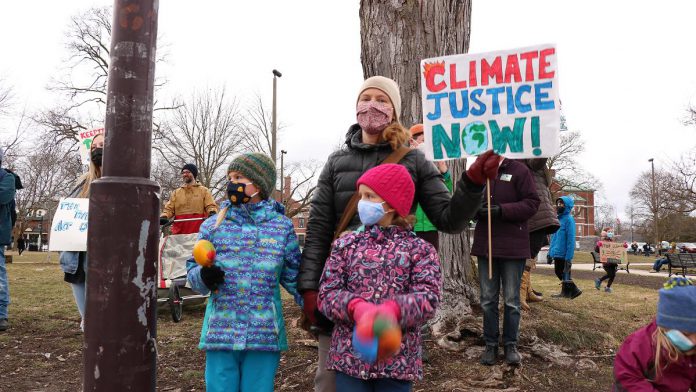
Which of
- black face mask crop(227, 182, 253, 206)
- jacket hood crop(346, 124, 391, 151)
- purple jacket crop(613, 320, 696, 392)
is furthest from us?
black face mask crop(227, 182, 253, 206)

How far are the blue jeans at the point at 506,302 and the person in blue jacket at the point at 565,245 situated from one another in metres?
4.58

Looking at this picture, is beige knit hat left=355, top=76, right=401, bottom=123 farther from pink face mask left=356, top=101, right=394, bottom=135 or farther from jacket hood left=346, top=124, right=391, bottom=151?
jacket hood left=346, top=124, right=391, bottom=151

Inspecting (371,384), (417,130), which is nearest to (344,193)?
(371,384)

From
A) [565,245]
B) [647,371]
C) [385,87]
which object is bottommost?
[647,371]

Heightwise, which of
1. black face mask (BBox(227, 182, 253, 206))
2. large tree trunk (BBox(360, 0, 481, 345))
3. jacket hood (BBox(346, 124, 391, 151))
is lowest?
black face mask (BBox(227, 182, 253, 206))

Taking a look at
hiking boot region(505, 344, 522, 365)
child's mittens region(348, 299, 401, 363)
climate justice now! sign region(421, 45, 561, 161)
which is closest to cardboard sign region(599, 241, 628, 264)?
hiking boot region(505, 344, 522, 365)

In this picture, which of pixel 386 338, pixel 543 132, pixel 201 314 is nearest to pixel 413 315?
pixel 386 338

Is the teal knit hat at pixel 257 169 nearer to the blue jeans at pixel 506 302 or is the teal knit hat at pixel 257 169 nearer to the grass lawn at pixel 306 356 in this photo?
the grass lawn at pixel 306 356

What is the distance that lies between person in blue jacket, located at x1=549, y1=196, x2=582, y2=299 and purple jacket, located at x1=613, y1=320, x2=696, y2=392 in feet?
20.2

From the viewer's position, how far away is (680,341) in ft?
7.72

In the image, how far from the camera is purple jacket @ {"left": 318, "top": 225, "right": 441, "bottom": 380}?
2385mm

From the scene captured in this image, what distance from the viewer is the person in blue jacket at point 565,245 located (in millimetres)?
8462

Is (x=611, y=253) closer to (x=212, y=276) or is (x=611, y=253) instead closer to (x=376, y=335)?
(x=212, y=276)

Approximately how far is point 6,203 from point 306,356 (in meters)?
3.79
